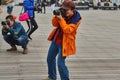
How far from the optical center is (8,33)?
13.0 m

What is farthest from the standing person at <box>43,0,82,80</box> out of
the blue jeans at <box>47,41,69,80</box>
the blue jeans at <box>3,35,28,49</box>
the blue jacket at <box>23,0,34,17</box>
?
the blue jacket at <box>23,0,34,17</box>

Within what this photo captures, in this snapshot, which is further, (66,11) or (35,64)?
(35,64)

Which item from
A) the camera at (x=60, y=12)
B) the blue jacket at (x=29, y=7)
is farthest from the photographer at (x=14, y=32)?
the camera at (x=60, y=12)

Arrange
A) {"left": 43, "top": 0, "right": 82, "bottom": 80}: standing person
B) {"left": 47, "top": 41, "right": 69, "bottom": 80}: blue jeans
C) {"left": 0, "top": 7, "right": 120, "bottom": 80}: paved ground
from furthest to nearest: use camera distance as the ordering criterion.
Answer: {"left": 0, "top": 7, "right": 120, "bottom": 80}: paved ground, {"left": 47, "top": 41, "right": 69, "bottom": 80}: blue jeans, {"left": 43, "top": 0, "right": 82, "bottom": 80}: standing person

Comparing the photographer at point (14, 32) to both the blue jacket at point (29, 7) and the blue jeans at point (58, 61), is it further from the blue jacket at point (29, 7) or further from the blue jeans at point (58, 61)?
the blue jeans at point (58, 61)

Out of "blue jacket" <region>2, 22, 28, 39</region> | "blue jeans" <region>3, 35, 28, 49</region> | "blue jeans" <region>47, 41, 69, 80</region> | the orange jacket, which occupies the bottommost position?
"blue jeans" <region>3, 35, 28, 49</region>

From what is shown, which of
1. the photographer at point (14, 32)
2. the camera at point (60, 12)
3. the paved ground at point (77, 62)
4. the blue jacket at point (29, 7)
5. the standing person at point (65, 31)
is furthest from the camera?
the blue jacket at point (29, 7)

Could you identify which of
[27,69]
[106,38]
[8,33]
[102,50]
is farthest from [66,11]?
[106,38]

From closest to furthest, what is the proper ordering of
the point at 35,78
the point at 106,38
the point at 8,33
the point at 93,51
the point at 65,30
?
the point at 65,30, the point at 35,78, the point at 8,33, the point at 93,51, the point at 106,38

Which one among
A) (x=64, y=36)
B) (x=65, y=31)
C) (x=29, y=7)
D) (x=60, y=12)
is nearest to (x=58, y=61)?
(x=64, y=36)

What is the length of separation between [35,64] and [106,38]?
6808 millimetres

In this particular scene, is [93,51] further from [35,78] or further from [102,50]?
[35,78]

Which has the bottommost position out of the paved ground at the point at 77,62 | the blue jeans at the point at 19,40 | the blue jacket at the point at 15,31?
the paved ground at the point at 77,62

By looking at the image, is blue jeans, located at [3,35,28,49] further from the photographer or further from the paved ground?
the paved ground
